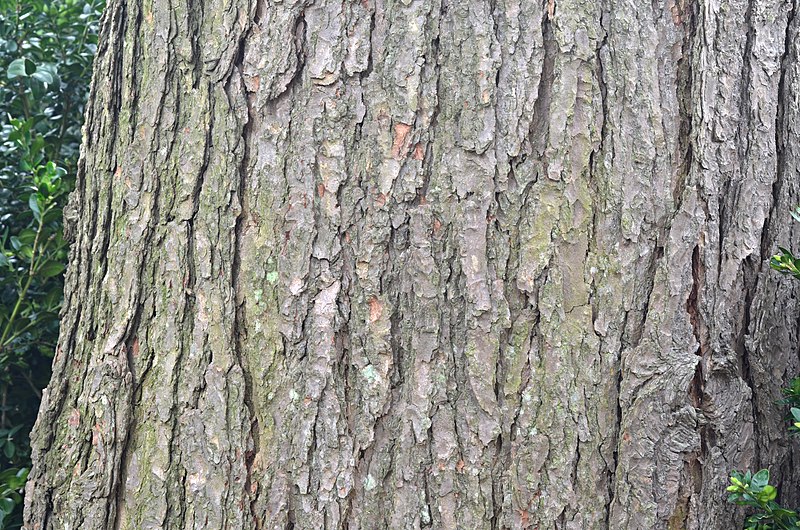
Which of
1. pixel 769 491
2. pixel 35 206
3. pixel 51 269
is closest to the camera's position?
pixel 769 491

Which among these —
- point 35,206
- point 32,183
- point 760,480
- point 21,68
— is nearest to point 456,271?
point 760,480

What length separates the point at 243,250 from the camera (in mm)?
1506

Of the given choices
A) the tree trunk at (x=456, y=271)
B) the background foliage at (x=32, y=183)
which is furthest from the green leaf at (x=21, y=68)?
the tree trunk at (x=456, y=271)

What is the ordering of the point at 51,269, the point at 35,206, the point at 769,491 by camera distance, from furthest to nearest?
the point at 51,269
the point at 35,206
the point at 769,491

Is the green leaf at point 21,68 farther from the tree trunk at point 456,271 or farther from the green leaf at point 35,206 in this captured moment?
the tree trunk at point 456,271

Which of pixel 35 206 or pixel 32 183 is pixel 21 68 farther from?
pixel 35 206

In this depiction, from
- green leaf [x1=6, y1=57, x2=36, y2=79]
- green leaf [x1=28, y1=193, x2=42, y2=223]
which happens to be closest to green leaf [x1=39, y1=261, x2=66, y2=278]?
green leaf [x1=28, y1=193, x2=42, y2=223]

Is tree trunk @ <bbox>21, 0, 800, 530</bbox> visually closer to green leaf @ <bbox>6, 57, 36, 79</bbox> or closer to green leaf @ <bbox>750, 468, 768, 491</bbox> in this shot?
green leaf @ <bbox>750, 468, 768, 491</bbox>

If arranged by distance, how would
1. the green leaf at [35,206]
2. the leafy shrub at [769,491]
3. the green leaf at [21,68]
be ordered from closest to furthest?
the leafy shrub at [769,491] → the green leaf at [35,206] → the green leaf at [21,68]

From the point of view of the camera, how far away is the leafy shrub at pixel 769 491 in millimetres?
1349

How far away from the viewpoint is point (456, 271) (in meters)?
1.43

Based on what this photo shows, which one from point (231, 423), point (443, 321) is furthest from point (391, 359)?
point (231, 423)

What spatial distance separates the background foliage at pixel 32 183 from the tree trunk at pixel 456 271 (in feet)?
3.30

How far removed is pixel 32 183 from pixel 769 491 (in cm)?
237
